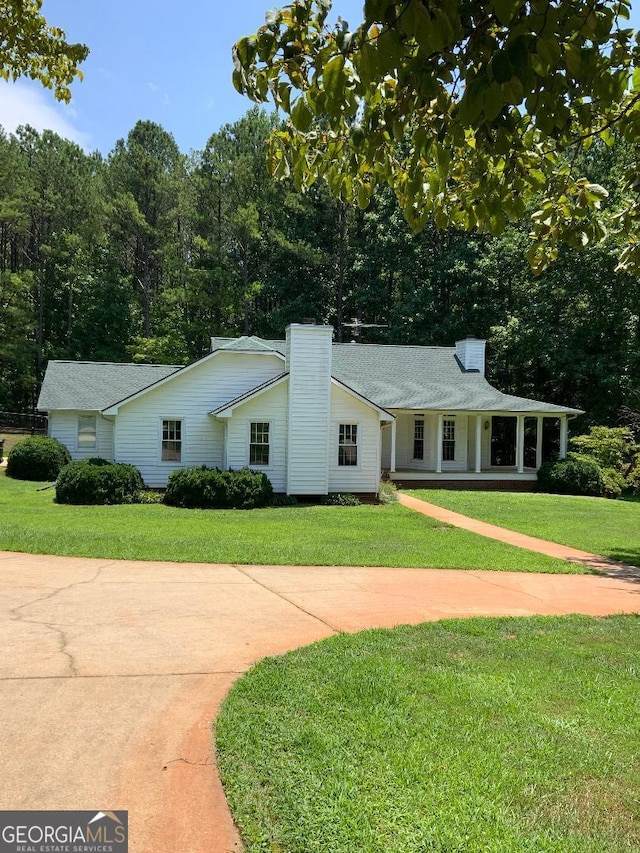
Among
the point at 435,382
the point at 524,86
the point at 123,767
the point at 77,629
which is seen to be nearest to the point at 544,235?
the point at 524,86

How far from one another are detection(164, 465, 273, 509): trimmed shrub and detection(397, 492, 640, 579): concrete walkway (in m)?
4.34

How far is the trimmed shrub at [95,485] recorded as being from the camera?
17688 millimetres

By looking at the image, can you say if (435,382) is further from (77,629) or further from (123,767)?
(123,767)

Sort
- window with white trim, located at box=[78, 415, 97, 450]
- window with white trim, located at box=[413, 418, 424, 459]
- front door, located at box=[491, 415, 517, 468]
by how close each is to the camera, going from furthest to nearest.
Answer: front door, located at box=[491, 415, 517, 468]
window with white trim, located at box=[413, 418, 424, 459]
window with white trim, located at box=[78, 415, 97, 450]

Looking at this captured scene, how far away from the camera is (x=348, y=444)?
20.8 meters

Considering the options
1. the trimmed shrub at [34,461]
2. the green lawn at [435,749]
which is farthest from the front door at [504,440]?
the green lawn at [435,749]

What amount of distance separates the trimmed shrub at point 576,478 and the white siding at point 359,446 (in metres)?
8.27

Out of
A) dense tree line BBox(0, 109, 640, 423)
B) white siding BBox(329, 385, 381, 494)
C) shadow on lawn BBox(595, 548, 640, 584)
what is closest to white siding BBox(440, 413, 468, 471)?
white siding BBox(329, 385, 381, 494)

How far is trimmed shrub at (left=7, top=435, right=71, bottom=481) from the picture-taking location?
22.8 metres

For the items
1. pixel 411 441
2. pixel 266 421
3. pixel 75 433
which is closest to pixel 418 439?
pixel 411 441

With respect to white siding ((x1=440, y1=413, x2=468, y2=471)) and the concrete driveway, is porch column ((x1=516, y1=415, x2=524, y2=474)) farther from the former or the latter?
the concrete driveway

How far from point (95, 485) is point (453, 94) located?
1595 centimetres

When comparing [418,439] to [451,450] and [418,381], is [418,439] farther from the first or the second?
[418,381]

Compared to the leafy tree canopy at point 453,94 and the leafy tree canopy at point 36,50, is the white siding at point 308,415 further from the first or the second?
the leafy tree canopy at point 453,94
